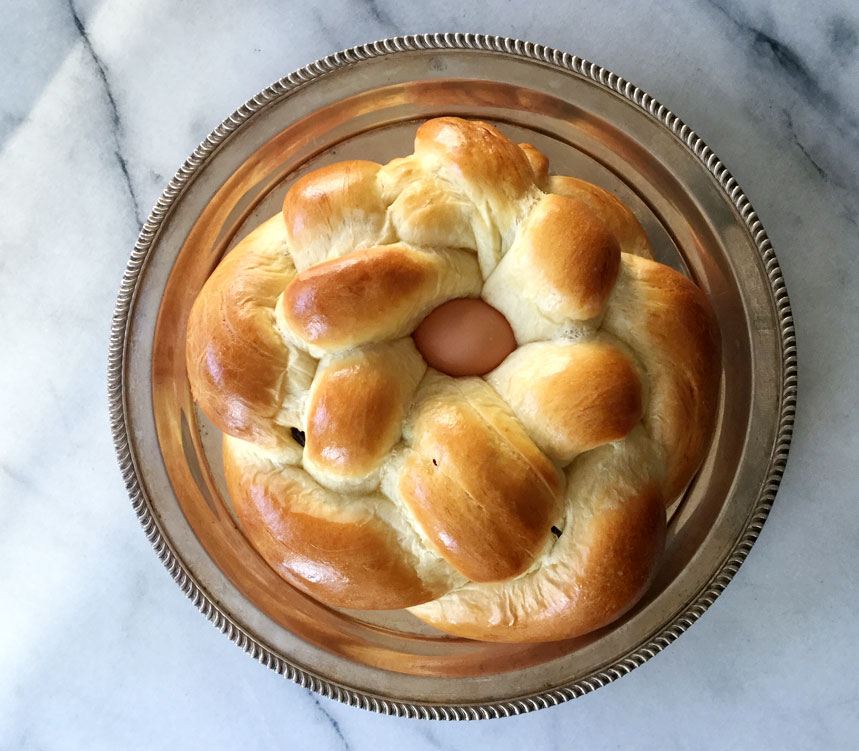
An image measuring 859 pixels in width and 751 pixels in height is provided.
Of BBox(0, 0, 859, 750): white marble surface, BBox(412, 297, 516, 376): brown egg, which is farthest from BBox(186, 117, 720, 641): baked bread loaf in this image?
BBox(0, 0, 859, 750): white marble surface

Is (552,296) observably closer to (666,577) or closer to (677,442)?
(677,442)

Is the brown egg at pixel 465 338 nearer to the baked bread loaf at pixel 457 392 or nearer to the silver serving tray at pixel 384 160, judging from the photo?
the baked bread loaf at pixel 457 392

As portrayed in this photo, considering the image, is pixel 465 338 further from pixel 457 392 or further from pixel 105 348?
pixel 105 348

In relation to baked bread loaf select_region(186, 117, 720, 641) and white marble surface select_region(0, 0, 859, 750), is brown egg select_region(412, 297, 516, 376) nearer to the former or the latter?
baked bread loaf select_region(186, 117, 720, 641)

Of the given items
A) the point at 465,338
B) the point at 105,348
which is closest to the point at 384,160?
the point at 465,338

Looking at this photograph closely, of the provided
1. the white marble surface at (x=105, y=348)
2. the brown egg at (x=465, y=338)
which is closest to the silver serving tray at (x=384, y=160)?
the white marble surface at (x=105, y=348)

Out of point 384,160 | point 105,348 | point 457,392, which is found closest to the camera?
point 457,392
